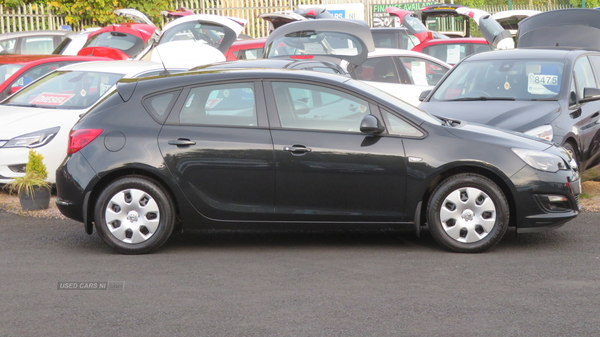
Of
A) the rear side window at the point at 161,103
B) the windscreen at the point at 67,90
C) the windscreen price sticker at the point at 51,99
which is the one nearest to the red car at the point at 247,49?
the windscreen at the point at 67,90

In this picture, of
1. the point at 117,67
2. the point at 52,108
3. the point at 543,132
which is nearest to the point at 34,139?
the point at 52,108

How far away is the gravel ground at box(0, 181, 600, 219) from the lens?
9.00 metres

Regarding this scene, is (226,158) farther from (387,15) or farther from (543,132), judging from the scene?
(387,15)

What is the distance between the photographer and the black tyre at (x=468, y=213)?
6879 millimetres

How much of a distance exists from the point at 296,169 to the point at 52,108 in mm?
4535

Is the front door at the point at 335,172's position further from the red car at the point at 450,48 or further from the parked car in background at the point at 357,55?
the red car at the point at 450,48

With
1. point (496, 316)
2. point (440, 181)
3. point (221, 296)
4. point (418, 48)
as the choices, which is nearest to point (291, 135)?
point (440, 181)

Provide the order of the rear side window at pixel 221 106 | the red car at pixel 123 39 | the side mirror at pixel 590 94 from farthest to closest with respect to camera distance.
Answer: the red car at pixel 123 39 < the side mirror at pixel 590 94 < the rear side window at pixel 221 106

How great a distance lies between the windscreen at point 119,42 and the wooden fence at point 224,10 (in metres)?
8.78

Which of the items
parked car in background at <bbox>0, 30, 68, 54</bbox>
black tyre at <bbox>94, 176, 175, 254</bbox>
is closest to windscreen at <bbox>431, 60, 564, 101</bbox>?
black tyre at <bbox>94, 176, 175, 254</bbox>

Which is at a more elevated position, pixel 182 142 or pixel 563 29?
pixel 563 29

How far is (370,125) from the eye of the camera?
269 inches

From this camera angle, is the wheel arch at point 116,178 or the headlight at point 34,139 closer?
the wheel arch at point 116,178

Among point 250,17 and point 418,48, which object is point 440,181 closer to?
point 418,48
